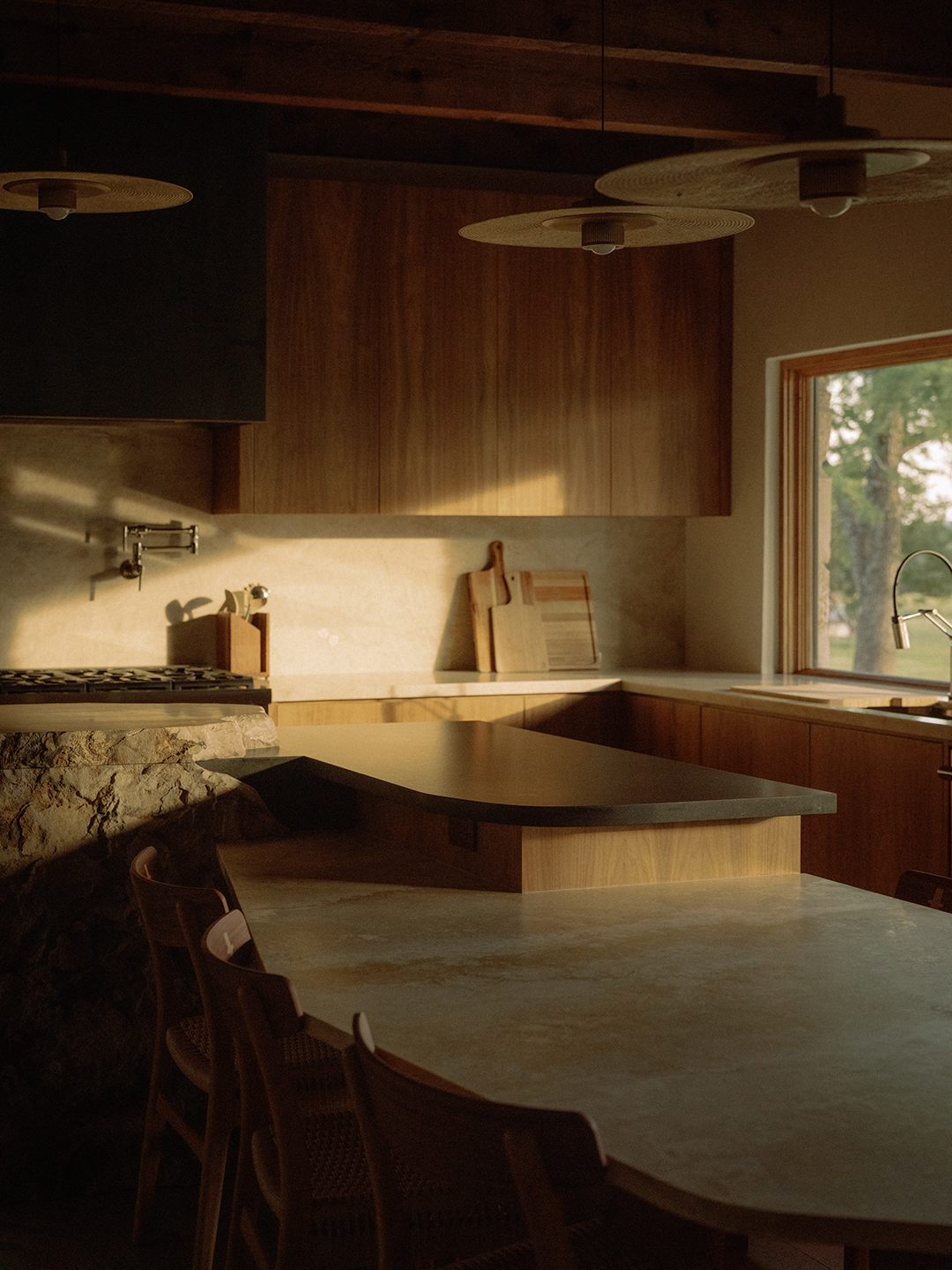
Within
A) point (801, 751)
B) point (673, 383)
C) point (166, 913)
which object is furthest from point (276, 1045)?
point (673, 383)

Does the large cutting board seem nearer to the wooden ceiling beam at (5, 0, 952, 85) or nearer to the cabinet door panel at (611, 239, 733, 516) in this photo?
the cabinet door panel at (611, 239, 733, 516)

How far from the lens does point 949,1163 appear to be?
52.2 inches

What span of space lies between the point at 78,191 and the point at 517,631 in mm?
3022

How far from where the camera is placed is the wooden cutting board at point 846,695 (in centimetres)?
434

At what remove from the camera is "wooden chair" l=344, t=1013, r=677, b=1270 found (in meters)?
1.29

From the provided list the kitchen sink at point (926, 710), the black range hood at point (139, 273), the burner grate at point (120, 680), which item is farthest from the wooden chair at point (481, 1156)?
the black range hood at point (139, 273)

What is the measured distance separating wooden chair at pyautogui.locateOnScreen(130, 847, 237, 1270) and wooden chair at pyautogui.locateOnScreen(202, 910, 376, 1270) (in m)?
0.10

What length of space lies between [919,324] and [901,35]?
930 millimetres

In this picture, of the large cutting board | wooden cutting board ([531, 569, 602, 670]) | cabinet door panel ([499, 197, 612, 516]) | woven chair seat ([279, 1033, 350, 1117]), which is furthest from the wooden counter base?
wooden cutting board ([531, 569, 602, 670])

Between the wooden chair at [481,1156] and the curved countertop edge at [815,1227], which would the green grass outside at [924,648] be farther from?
the curved countertop edge at [815,1227]

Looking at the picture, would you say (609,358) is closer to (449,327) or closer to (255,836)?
(449,327)

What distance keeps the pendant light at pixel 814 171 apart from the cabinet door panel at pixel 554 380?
10.1 ft

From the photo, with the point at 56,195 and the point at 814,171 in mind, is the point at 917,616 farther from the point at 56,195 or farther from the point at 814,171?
the point at 56,195

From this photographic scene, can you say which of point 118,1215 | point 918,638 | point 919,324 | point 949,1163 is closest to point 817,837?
point 918,638
